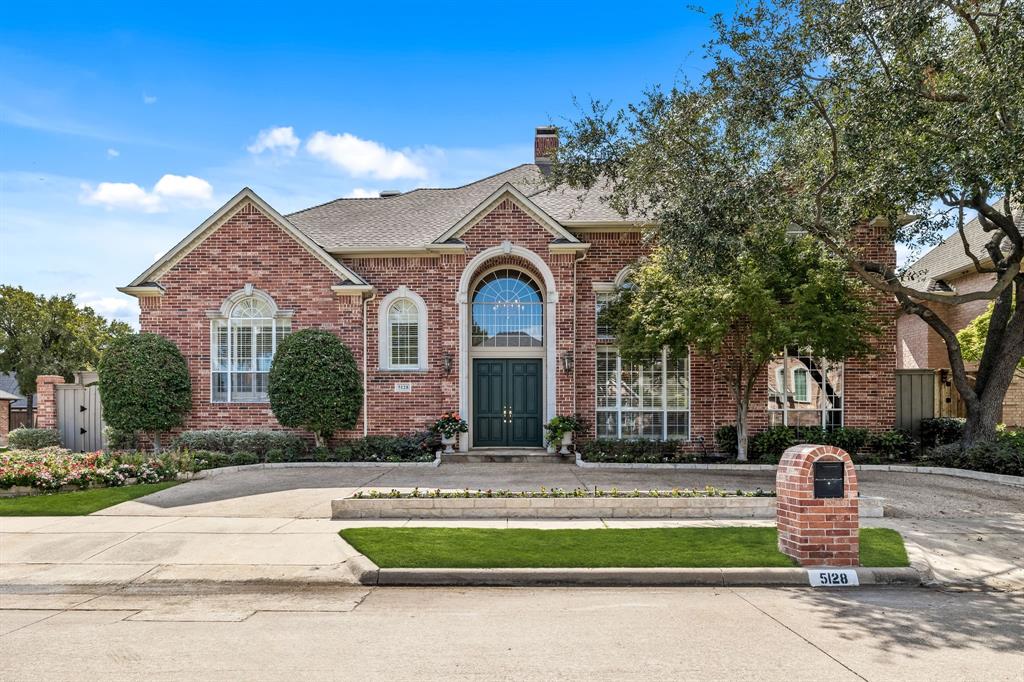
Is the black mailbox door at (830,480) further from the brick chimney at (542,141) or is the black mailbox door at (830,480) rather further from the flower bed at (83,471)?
the brick chimney at (542,141)

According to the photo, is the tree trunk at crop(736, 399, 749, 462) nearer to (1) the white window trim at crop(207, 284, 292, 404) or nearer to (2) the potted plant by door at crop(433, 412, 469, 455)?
(2) the potted plant by door at crop(433, 412, 469, 455)

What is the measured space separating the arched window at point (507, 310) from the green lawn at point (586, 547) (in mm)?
9095

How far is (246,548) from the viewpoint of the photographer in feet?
28.1

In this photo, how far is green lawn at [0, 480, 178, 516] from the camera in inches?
426

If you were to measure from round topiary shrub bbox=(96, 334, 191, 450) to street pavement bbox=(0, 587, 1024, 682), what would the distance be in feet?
33.0

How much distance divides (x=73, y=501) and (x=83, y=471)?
1.56 metres

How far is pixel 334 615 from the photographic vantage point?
20.5ft

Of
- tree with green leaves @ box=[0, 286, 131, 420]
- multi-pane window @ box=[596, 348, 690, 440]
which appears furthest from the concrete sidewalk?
tree with green leaves @ box=[0, 286, 131, 420]

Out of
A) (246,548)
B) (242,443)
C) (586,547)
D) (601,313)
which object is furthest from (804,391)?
(246,548)

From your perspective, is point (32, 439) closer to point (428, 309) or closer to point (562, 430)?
point (428, 309)

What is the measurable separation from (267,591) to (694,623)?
425cm

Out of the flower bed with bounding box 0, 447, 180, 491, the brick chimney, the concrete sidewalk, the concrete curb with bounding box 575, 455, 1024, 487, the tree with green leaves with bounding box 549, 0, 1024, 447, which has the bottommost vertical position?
the concrete curb with bounding box 575, 455, 1024, 487

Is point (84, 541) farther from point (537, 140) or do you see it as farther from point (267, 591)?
point (537, 140)

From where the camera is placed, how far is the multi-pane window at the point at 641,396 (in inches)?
691
